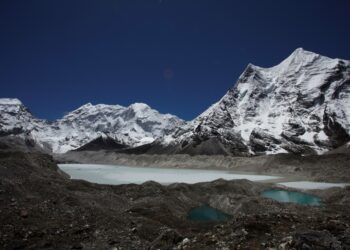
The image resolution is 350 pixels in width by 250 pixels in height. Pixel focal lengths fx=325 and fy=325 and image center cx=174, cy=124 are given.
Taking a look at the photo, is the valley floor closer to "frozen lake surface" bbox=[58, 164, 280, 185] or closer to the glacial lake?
"frozen lake surface" bbox=[58, 164, 280, 185]

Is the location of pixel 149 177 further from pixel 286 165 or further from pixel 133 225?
pixel 133 225

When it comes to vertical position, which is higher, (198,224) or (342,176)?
(342,176)

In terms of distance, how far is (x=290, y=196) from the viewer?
207ft

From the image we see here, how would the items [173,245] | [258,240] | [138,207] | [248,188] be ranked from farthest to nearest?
[248,188] < [138,207] < [173,245] < [258,240]

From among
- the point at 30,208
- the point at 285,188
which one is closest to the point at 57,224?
the point at 30,208

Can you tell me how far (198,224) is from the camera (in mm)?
30719

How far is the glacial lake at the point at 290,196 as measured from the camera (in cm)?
5628

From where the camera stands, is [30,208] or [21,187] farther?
[21,187]

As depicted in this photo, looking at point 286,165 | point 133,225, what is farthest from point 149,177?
point 133,225

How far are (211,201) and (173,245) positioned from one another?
33.2 metres

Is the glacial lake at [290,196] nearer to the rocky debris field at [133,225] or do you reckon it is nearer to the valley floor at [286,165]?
the rocky debris field at [133,225]

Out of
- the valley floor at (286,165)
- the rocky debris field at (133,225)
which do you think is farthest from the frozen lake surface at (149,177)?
the rocky debris field at (133,225)

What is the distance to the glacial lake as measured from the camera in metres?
56.3

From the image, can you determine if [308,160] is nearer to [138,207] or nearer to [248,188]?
[248,188]
